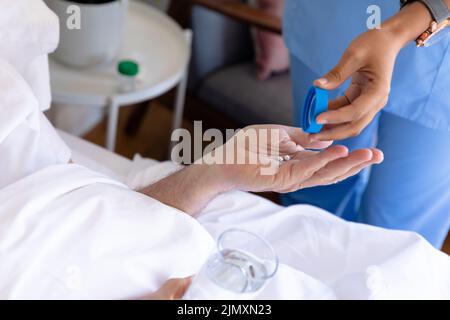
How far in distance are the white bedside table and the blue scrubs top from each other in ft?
1.32

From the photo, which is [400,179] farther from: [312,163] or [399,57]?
[312,163]

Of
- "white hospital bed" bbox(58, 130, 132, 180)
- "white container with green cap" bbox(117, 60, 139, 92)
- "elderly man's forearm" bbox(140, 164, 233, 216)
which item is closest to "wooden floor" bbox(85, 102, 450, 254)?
"white container with green cap" bbox(117, 60, 139, 92)

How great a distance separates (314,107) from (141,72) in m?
0.73

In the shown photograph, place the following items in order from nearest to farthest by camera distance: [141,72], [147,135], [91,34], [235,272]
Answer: [235,272]
[91,34]
[141,72]
[147,135]

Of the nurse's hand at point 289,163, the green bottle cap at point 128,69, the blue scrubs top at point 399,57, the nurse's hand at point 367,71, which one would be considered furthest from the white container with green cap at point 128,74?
the nurse's hand at point 367,71

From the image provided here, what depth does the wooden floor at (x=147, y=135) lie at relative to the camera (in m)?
2.02

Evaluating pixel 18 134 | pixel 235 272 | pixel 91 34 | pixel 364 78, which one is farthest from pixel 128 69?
pixel 235 272

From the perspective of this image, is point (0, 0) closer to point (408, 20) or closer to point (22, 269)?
point (22, 269)

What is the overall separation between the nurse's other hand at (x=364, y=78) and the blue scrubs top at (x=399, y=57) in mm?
188

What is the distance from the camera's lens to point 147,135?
210cm

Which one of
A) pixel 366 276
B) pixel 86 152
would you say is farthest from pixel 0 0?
pixel 366 276

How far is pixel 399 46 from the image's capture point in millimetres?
968

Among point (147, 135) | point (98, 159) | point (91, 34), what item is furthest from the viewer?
point (147, 135)

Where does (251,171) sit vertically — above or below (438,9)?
below
